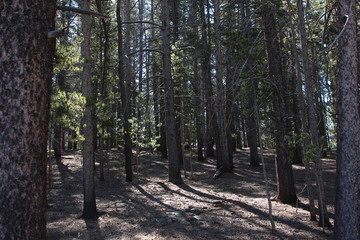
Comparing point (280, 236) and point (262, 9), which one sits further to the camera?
point (262, 9)

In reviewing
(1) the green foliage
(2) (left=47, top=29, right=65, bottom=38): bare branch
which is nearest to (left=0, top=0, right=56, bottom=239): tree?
(2) (left=47, top=29, right=65, bottom=38): bare branch

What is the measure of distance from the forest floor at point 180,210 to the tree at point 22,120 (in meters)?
4.99

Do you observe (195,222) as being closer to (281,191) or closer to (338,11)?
(281,191)

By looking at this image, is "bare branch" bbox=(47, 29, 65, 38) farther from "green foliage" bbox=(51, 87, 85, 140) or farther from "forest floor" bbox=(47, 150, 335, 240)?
"forest floor" bbox=(47, 150, 335, 240)

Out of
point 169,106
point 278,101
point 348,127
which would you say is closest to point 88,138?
point 278,101

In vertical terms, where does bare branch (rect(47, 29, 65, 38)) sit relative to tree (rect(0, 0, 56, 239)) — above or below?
above

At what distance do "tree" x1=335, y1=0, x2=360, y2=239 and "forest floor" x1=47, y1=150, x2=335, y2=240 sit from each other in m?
1.66

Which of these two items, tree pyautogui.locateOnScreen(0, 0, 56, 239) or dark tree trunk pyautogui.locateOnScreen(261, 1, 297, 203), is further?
Answer: dark tree trunk pyautogui.locateOnScreen(261, 1, 297, 203)

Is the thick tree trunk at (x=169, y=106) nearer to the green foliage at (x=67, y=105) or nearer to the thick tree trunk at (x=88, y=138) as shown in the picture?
the green foliage at (x=67, y=105)

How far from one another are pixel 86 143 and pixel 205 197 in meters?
5.23

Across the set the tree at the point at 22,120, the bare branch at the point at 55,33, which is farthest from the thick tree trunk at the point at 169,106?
the tree at the point at 22,120

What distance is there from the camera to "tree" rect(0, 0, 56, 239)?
2.79 m

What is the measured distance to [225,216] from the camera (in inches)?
366

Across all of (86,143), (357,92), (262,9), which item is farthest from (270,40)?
(86,143)
